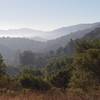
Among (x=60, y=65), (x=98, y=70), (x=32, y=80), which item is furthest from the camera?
(x=60, y=65)

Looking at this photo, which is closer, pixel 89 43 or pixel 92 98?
pixel 92 98

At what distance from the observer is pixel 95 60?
40.8m

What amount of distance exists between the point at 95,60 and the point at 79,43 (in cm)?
1482

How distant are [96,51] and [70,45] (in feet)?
455

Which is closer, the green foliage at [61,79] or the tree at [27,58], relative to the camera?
the green foliage at [61,79]

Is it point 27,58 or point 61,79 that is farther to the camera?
point 27,58

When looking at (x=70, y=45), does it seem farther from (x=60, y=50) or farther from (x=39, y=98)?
(x=39, y=98)

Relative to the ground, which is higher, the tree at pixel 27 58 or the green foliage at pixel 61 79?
the tree at pixel 27 58

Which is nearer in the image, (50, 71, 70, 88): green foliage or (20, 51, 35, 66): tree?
(50, 71, 70, 88): green foliage

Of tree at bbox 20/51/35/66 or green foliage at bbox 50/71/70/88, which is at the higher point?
tree at bbox 20/51/35/66

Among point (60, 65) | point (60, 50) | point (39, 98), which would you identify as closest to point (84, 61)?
point (39, 98)

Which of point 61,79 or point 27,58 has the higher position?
point 27,58

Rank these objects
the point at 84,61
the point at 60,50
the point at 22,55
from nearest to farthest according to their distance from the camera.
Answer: the point at 84,61
the point at 22,55
the point at 60,50

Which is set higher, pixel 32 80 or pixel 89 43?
pixel 89 43
